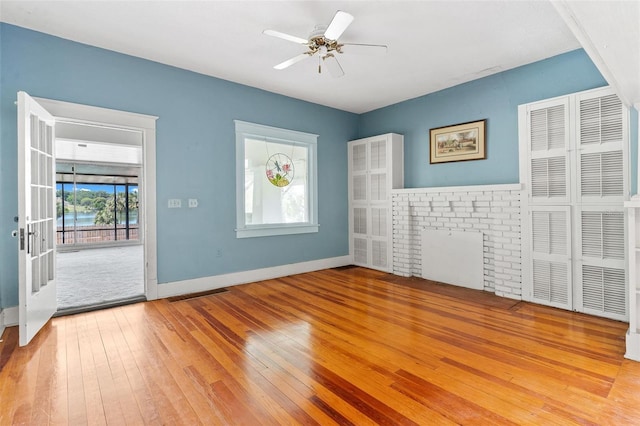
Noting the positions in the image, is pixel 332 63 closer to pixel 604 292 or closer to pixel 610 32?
pixel 610 32

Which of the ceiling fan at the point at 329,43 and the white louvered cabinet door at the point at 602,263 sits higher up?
the ceiling fan at the point at 329,43

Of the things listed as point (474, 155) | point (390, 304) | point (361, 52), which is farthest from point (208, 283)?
point (474, 155)

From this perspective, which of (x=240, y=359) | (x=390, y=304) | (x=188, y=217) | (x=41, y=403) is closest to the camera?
(x=41, y=403)

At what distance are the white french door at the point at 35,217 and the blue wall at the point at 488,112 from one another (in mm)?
5003

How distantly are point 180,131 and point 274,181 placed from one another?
1672mm

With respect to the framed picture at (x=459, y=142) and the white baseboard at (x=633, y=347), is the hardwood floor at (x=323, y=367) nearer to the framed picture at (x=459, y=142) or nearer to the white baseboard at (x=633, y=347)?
the white baseboard at (x=633, y=347)

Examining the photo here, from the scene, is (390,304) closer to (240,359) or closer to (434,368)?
(434,368)

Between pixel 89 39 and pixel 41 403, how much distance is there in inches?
141

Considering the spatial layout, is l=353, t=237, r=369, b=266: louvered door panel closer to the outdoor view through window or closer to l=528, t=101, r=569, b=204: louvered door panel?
l=528, t=101, r=569, b=204: louvered door panel

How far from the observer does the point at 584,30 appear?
5.56ft

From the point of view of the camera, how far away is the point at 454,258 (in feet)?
15.6

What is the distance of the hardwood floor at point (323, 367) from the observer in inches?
72.9

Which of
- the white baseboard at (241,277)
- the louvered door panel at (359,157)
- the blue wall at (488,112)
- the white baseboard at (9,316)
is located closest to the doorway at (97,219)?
the white baseboard at (241,277)

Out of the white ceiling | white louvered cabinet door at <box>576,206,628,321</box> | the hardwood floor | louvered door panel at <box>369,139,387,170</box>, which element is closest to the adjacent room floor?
the hardwood floor
